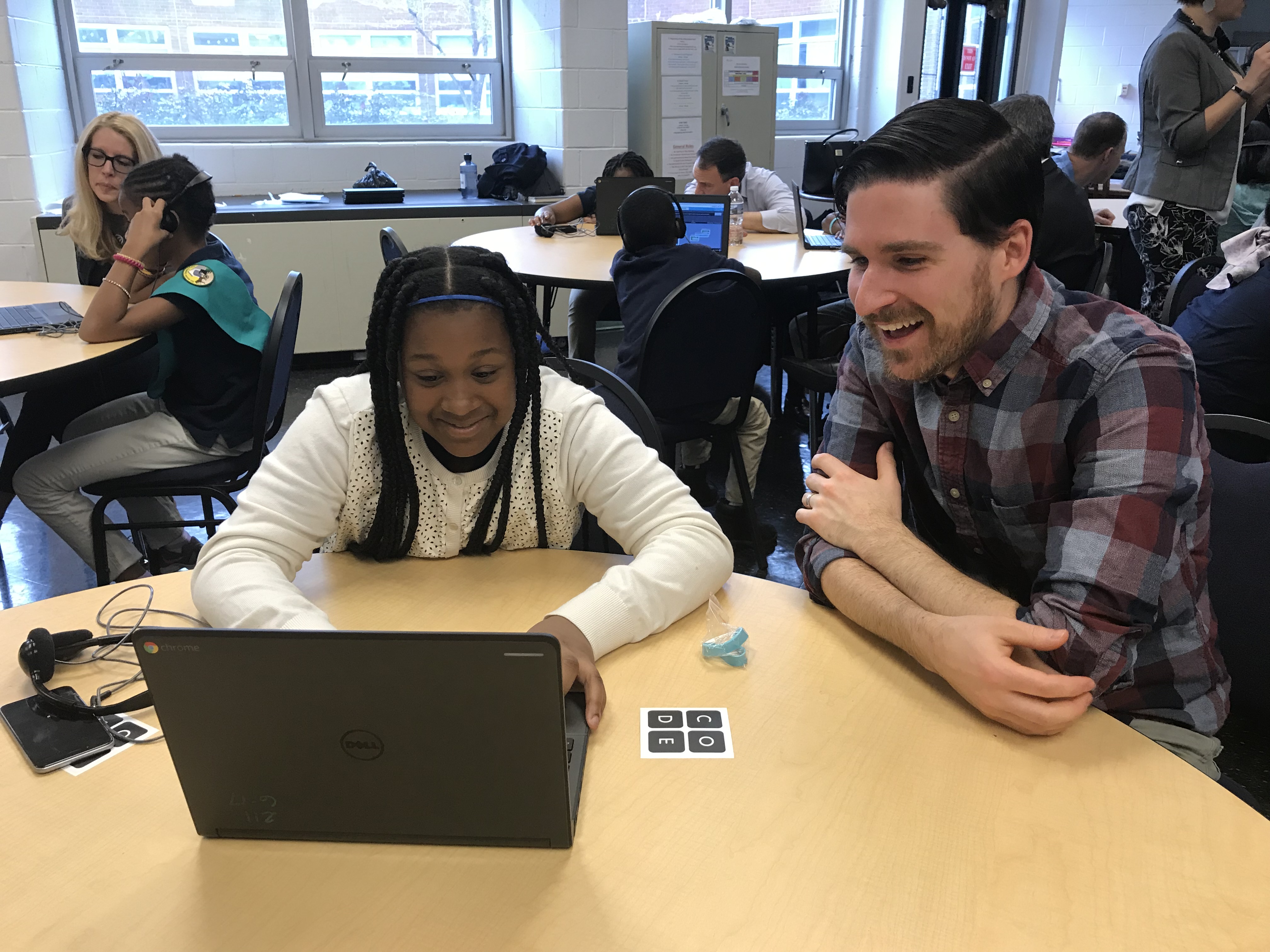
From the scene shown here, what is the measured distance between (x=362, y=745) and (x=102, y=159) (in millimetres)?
2921

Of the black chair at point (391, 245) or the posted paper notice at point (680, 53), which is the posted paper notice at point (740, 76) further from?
the black chair at point (391, 245)

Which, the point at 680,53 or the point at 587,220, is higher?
the point at 680,53

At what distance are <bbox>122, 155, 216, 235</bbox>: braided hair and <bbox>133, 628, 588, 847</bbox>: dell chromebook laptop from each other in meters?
2.06

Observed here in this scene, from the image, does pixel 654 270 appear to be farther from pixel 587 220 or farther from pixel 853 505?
pixel 587 220

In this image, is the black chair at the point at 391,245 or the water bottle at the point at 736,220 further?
the water bottle at the point at 736,220

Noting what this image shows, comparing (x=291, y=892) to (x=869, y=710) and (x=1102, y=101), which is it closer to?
(x=869, y=710)

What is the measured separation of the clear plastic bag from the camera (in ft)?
3.44

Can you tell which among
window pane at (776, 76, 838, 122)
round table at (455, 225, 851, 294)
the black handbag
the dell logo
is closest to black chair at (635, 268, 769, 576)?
round table at (455, 225, 851, 294)

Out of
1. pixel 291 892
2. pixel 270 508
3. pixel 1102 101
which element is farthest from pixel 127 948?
pixel 1102 101

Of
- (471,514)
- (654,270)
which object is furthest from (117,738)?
(654,270)

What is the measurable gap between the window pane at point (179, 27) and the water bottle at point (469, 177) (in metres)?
1.12

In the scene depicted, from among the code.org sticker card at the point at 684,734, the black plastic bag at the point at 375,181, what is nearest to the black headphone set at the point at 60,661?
the code.org sticker card at the point at 684,734

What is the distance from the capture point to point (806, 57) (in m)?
6.89

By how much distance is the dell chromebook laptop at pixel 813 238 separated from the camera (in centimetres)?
380
